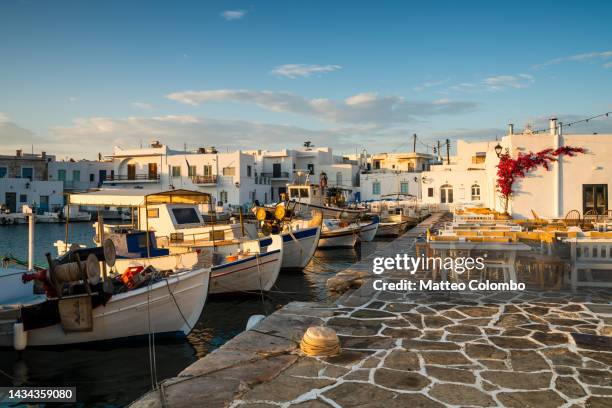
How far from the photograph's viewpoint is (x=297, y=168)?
54969mm

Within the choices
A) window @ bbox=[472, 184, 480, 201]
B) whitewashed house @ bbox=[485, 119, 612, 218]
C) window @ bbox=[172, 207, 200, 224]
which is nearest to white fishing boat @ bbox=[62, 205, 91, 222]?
window @ bbox=[172, 207, 200, 224]

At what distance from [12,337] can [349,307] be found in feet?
20.1

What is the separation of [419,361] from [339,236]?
20.6 metres

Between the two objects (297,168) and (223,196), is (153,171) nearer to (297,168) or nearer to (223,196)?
(223,196)

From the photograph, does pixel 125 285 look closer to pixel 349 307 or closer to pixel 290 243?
pixel 349 307

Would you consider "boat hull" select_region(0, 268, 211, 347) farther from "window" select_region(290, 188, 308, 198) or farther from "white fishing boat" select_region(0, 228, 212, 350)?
"window" select_region(290, 188, 308, 198)

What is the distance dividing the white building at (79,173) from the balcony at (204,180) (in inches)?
569

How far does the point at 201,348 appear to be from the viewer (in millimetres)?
9156

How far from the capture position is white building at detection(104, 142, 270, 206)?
4781 cm

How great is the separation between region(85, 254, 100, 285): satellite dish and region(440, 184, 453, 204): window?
3418 cm

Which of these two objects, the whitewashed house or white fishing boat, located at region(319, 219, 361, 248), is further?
white fishing boat, located at region(319, 219, 361, 248)

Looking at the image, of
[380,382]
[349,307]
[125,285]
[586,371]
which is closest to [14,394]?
[125,285]

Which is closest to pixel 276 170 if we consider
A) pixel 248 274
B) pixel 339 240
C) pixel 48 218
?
pixel 48 218

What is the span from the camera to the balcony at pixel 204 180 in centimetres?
4731
